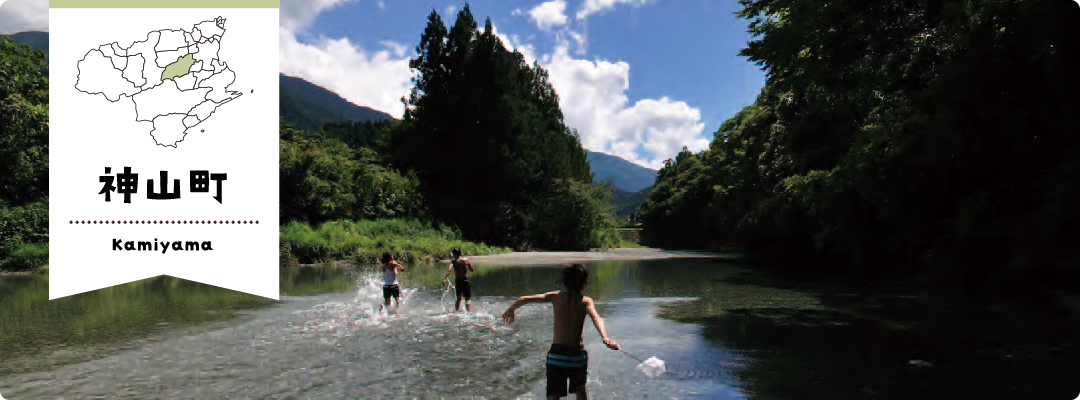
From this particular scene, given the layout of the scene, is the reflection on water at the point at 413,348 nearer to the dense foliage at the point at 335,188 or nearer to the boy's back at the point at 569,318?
the boy's back at the point at 569,318

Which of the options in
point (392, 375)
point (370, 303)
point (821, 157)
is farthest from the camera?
point (821, 157)

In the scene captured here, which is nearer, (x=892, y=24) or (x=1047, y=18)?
(x=1047, y=18)

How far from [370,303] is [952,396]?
1380 centimetres

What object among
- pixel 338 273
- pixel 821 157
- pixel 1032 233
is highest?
pixel 821 157

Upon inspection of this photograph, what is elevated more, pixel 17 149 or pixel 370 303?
pixel 17 149

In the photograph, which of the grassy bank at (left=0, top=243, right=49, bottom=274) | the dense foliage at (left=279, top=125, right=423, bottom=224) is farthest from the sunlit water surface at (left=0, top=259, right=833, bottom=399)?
the dense foliage at (left=279, top=125, right=423, bottom=224)

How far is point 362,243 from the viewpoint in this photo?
122ft

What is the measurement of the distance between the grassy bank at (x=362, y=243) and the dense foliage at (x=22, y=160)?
11.2m

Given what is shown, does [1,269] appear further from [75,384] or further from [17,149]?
[75,384]

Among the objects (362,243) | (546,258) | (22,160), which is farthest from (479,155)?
(22,160)

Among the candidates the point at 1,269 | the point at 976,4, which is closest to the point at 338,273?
the point at 1,269

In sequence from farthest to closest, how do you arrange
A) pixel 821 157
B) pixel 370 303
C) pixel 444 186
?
pixel 444 186 → pixel 821 157 → pixel 370 303

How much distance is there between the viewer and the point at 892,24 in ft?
41.3

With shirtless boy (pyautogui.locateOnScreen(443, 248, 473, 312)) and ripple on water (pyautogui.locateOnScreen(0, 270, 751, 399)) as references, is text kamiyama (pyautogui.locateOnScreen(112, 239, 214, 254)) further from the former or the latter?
shirtless boy (pyautogui.locateOnScreen(443, 248, 473, 312))
